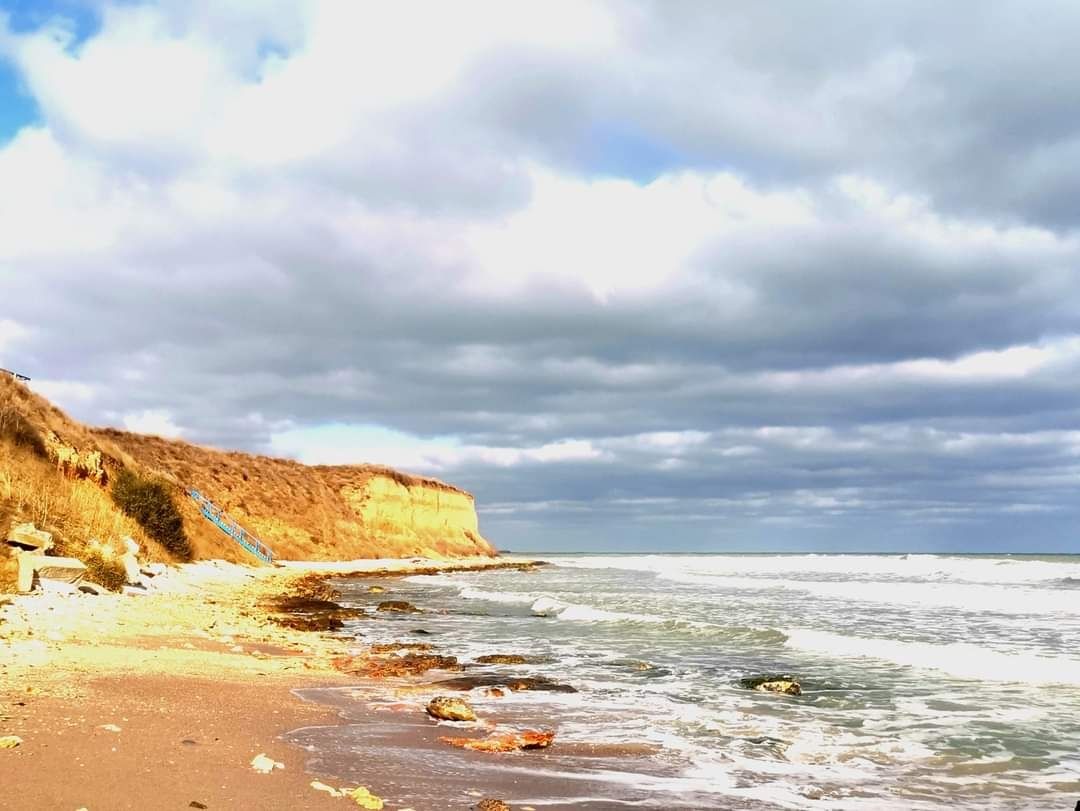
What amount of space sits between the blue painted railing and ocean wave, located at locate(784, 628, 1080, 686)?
105ft

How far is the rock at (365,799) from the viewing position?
481cm

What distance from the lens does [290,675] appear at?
10.0 metres

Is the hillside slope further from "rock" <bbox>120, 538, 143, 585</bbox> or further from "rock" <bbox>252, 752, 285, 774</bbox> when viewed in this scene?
"rock" <bbox>252, 752, 285, 774</bbox>

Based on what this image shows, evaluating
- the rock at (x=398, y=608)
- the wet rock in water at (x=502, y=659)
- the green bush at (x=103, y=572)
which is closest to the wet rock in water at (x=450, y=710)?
the wet rock in water at (x=502, y=659)

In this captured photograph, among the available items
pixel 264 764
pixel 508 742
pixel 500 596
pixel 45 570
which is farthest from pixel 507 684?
pixel 500 596

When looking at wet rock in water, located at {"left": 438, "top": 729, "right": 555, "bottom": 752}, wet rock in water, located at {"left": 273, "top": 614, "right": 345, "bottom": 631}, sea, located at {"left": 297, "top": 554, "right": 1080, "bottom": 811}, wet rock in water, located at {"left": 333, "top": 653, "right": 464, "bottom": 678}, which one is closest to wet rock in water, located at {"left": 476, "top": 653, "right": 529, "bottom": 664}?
sea, located at {"left": 297, "top": 554, "right": 1080, "bottom": 811}

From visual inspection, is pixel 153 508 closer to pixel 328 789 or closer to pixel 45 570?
pixel 45 570

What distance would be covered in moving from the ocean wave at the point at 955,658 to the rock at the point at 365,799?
9.84m

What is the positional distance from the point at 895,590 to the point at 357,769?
3012 cm

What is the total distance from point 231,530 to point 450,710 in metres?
37.0

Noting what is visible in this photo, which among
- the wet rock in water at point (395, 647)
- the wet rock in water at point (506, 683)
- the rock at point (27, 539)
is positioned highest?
the rock at point (27, 539)

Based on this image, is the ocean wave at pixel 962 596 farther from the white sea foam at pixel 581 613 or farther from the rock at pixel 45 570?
the rock at pixel 45 570

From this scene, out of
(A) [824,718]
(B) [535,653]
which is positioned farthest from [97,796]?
(B) [535,653]

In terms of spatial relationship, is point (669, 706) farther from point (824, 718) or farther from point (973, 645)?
point (973, 645)
